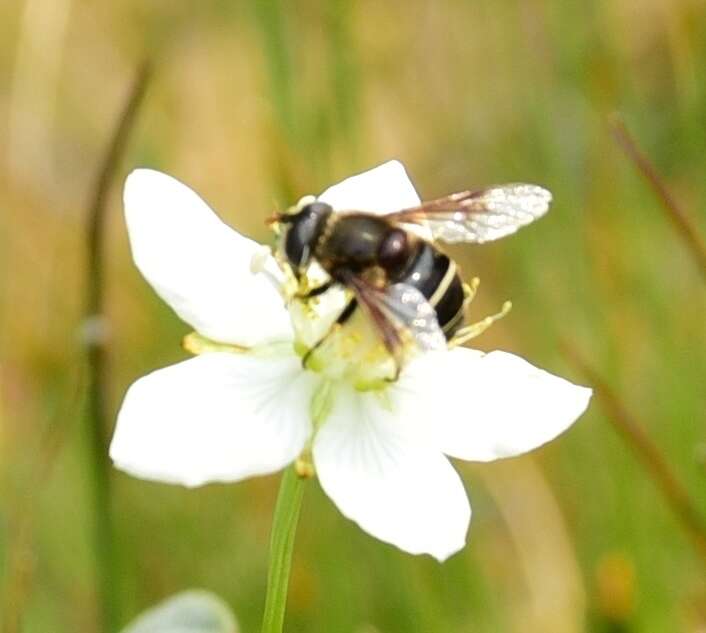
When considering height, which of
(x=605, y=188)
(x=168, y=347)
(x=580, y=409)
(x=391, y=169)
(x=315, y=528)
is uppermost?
(x=391, y=169)

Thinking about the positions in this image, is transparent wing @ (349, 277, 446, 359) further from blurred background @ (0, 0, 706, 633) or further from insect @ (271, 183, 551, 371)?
blurred background @ (0, 0, 706, 633)

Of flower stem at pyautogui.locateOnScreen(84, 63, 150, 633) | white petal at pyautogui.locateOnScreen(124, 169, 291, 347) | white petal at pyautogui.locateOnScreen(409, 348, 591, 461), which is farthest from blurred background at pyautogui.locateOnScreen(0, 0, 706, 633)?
white petal at pyautogui.locateOnScreen(409, 348, 591, 461)

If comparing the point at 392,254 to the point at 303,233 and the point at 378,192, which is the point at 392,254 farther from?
the point at 378,192

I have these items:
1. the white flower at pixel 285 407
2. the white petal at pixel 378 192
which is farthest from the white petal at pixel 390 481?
the white petal at pixel 378 192

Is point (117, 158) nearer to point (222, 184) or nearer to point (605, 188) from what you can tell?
point (605, 188)

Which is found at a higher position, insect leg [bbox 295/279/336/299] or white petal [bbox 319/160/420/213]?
white petal [bbox 319/160/420/213]

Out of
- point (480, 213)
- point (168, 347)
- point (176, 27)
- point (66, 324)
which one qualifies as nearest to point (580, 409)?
point (480, 213)

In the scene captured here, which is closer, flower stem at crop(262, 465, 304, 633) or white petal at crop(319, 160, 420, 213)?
flower stem at crop(262, 465, 304, 633)

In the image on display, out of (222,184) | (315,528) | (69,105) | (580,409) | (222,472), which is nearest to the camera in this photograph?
(222,472)
